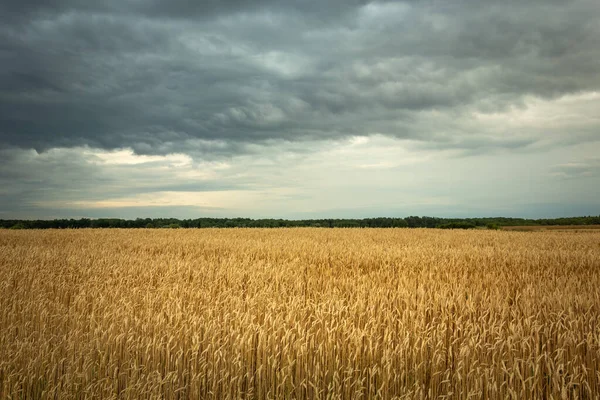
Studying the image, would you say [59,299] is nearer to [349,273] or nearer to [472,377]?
[349,273]

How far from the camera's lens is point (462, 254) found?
16.9 metres

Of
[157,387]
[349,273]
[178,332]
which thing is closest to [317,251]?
[349,273]

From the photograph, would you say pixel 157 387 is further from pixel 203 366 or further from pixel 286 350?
pixel 286 350

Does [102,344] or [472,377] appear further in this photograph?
[102,344]

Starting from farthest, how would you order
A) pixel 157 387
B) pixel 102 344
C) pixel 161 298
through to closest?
pixel 161 298, pixel 102 344, pixel 157 387

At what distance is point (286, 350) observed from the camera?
15.9 ft

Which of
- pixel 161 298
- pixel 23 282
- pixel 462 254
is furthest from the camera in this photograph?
pixel 462 254

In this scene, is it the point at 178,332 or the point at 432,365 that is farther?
the point at 178,332

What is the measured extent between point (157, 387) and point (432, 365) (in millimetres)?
3136

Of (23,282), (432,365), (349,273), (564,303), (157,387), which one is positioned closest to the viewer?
(157,387)

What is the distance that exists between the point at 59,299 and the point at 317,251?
10469mm

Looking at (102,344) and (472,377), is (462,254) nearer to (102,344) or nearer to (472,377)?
(472,377)

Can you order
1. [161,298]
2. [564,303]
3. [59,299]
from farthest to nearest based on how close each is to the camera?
1. [59,299]
2. [161,298]
3. [564,303]

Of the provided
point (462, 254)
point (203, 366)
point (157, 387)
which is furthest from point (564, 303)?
point (462, 254)
